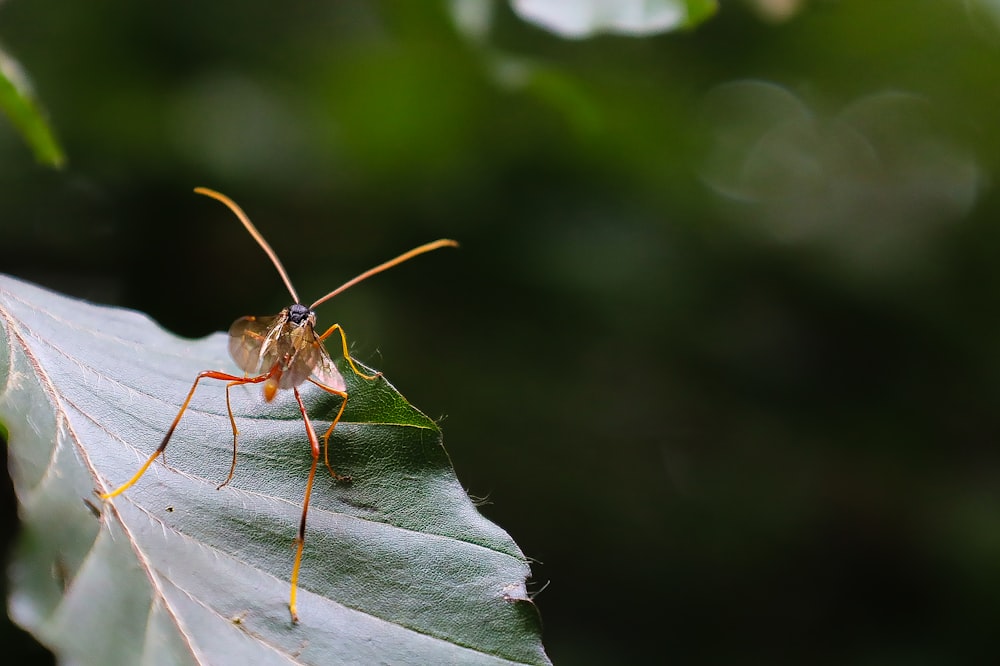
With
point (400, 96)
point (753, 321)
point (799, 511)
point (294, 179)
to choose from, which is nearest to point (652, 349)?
point (753, 321)

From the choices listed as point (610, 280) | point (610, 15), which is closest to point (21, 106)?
point (610, 15)

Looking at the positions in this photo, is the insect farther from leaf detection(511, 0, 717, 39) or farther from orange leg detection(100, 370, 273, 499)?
leaf detection(511, 0, 717, 39)

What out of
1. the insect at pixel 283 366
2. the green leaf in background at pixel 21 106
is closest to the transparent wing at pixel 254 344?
the insect at pixel 283 366

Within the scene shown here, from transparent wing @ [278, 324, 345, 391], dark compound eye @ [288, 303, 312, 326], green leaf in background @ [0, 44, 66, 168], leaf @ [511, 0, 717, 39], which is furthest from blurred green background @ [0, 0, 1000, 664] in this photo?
transparent wing @ [278, 324, 345, 391]

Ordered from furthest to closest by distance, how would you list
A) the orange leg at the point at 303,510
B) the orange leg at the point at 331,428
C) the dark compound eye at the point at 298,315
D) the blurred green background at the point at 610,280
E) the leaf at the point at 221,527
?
the blurred green background at the point at 610,280 < the dark compound eye at the point at 298,315 < the orange leg at the point at 331,428 < the orange leg at the point at 303,510 < the leaf at the point at 221,527

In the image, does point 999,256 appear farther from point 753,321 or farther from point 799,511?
point 799,511

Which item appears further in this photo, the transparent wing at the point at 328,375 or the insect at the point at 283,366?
the transparent wing at the point at 328,375

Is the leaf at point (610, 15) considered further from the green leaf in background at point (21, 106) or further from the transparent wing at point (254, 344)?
the green leaf in background at point (21, 106)
